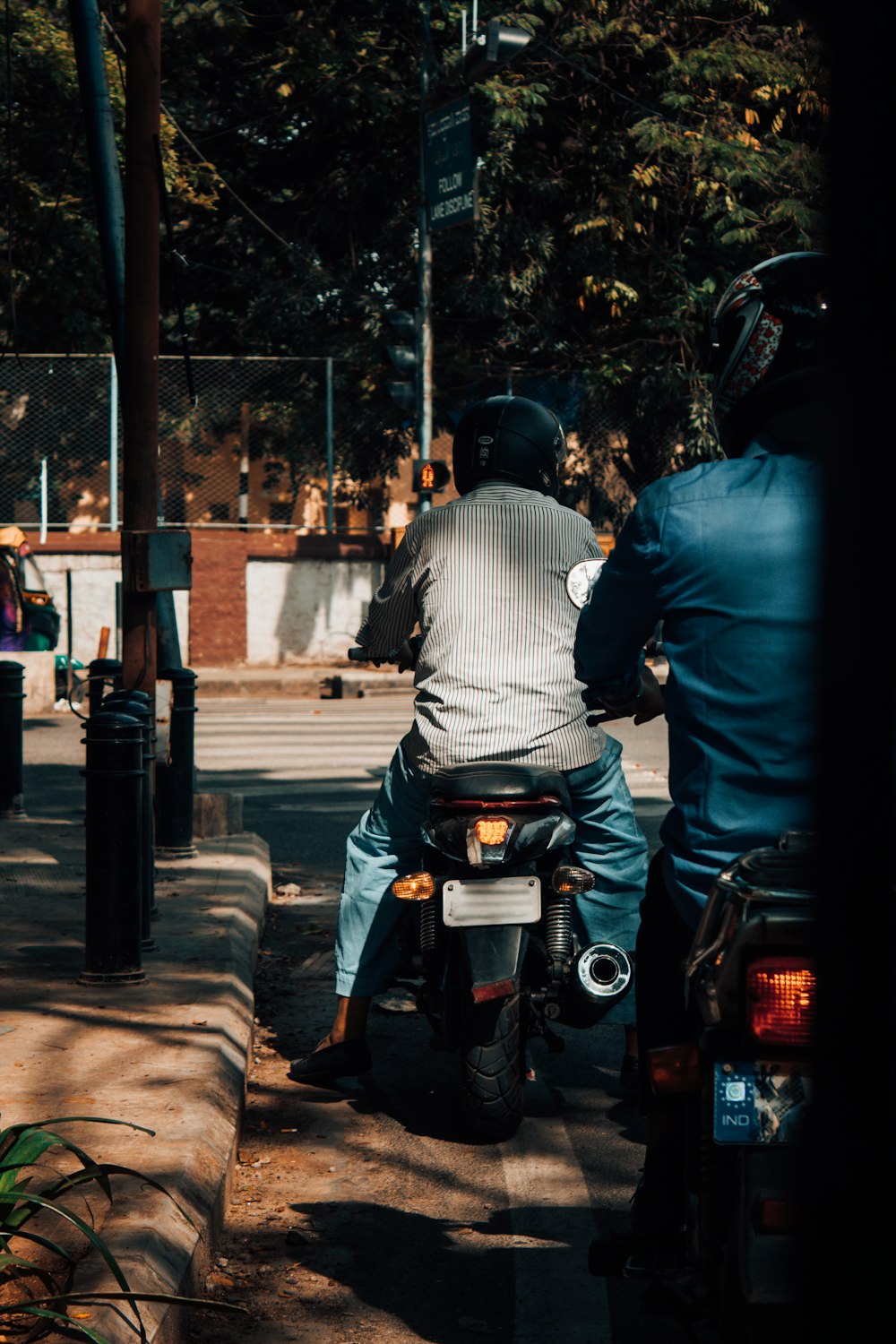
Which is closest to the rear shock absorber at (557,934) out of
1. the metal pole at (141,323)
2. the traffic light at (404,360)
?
the metal pole at (141,323)

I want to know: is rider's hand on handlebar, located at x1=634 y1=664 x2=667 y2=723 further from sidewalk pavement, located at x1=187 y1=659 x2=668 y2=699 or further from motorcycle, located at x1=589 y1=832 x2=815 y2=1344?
sidewalk pavement, located at x1=187 y1=659 x2=668 y2=699

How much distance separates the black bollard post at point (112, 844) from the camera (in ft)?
16.8

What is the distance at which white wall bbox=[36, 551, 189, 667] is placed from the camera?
21.1m

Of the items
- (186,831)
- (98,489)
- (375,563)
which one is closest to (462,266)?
(375,563)

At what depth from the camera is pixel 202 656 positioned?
862 inches

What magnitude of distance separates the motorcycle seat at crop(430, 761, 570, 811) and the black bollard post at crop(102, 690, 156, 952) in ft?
4.80

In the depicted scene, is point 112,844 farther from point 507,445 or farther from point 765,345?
point 765,345

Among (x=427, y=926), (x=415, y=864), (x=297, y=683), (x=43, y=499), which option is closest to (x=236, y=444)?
(x=43, y=499)

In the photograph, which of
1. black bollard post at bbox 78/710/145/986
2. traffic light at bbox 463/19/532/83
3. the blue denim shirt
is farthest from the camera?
traffic light at bbox 463/19/532/83

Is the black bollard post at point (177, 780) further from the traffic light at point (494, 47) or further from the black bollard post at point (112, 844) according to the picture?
the traffic light at point (494, 47)

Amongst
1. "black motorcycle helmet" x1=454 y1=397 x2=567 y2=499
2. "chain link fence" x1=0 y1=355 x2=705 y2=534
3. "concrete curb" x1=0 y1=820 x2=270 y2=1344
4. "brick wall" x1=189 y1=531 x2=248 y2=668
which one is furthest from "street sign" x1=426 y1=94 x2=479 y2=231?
"black motorcycle helmet" x1=454 y1=397 x2=567 y2=499

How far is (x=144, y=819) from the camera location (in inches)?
239

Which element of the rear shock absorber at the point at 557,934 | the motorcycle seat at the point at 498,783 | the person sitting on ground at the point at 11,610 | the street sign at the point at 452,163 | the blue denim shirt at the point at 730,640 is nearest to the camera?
the blue denim shirt at the point at 730,640

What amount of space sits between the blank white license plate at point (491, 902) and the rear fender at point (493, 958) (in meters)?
0.02
